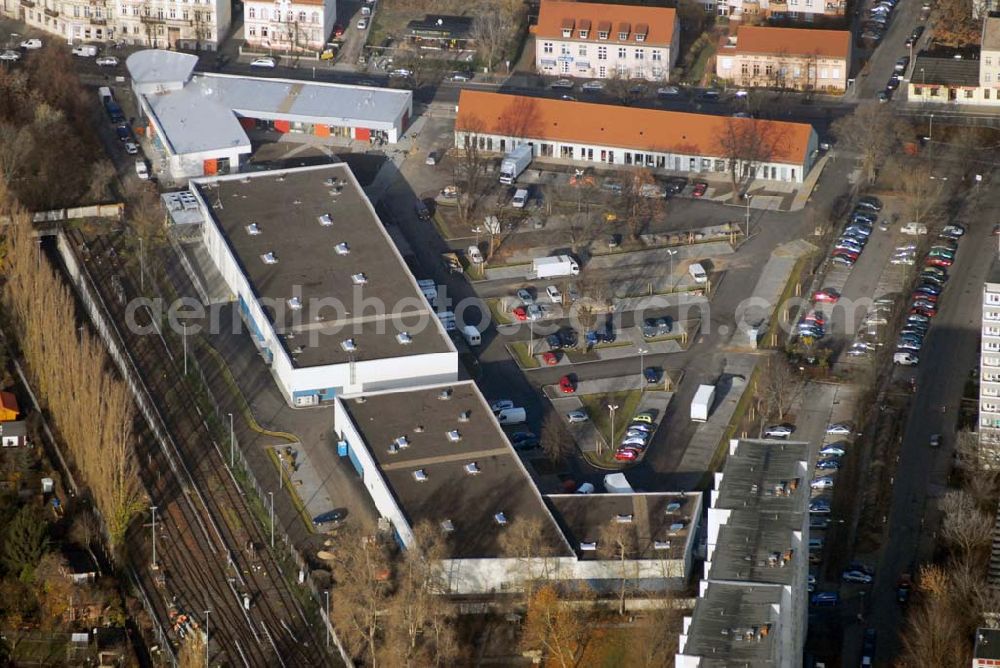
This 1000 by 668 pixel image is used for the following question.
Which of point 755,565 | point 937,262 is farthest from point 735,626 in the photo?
point 937,262

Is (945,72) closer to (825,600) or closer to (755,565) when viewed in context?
(825,600)

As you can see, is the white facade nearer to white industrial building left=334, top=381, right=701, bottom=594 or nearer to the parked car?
the parked car

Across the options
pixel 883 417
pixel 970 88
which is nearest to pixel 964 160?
pixel 970 88

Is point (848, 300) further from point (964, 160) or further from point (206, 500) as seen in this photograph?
point (206, 500)

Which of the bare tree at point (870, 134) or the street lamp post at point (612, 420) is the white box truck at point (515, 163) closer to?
the bare tree at point (870, 134)

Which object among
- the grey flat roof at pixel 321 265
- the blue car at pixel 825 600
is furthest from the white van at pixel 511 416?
the blue car at pixel 825 600
